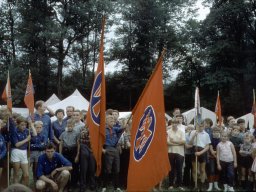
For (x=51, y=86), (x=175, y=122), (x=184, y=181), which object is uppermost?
(x=51, y=86)

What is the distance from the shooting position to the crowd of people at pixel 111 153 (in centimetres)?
929

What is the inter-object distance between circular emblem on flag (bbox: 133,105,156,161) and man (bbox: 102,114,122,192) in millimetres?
3492

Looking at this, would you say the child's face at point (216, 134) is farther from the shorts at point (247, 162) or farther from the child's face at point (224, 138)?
the shorts at point (247, 162)

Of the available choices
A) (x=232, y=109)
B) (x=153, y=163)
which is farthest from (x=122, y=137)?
(x=232, y=109)

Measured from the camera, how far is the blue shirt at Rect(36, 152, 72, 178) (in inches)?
338

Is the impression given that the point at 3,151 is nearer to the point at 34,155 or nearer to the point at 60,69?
the point at 34,155

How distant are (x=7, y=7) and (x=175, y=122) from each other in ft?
113

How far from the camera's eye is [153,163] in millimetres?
6656

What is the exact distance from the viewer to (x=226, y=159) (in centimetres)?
1071

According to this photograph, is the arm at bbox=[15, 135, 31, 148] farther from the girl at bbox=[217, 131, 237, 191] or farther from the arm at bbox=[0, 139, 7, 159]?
the girl at bbox=[217, 131, 237, 191]

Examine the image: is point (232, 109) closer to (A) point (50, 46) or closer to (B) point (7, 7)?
(A) point (50, 46)

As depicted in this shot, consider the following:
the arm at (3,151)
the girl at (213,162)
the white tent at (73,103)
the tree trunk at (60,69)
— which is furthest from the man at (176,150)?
the tree trunk at (60,69)

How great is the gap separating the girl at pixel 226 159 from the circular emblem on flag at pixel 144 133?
14.9 feet

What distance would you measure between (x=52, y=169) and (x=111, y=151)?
5.96 ft
